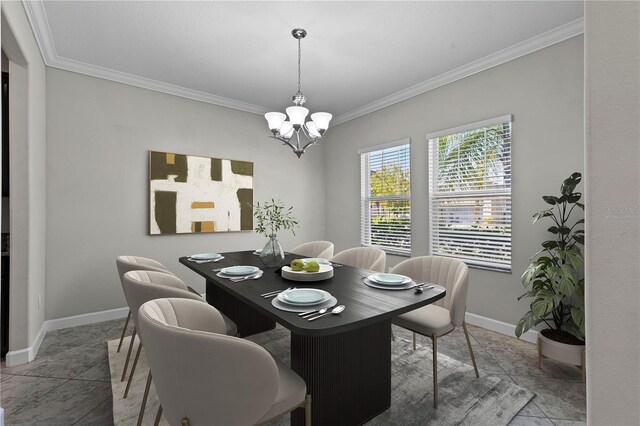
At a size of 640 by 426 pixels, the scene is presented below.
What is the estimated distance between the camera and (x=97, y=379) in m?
2.20

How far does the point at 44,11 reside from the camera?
2383mm

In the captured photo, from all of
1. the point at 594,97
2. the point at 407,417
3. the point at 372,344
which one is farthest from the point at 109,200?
the point at 594,97

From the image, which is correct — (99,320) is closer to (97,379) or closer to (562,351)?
(97,379)

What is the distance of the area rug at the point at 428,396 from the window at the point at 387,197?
1.77 metres

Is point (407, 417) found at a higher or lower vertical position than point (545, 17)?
lower

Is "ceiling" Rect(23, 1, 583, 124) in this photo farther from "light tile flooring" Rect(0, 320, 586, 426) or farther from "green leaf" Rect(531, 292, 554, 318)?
"light tile flooring" Rect(0, 320, 586, 426)

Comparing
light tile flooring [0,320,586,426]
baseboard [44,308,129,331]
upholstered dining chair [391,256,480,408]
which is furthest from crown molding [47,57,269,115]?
upholstered dining chair [391,256,480,408]

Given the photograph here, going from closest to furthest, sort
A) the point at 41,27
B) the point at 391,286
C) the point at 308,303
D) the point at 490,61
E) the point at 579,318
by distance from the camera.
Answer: the point at 308,303 < the point at 391,286 < the point at 579,318 < the point at 41,27 < the point at 490,61

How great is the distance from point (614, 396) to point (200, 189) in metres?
4.02

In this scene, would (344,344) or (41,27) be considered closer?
(344,344)

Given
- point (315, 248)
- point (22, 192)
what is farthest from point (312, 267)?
point (22, 192)

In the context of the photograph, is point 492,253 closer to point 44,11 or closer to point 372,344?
point 372,344

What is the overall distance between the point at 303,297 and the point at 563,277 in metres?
1.95

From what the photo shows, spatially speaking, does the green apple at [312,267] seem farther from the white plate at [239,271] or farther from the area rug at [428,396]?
the area rug at [428,396]
